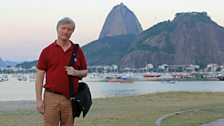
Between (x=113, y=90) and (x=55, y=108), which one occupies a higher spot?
(x=55, y=108)

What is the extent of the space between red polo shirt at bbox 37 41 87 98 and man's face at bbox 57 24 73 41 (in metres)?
0.11

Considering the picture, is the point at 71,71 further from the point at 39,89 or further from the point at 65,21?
the point at 65,21

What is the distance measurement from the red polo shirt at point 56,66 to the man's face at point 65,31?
11 cm

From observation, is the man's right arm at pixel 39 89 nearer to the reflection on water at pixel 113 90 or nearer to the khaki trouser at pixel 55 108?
the khaki trouser at pixel 55 108

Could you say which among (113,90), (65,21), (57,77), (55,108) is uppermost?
(65,21)

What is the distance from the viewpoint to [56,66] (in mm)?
5492

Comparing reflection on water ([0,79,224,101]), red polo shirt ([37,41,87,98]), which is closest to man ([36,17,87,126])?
red polo shirt ([37,41,87,98])

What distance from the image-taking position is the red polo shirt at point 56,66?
5.47 m

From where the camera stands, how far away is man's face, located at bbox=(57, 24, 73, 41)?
5.50m

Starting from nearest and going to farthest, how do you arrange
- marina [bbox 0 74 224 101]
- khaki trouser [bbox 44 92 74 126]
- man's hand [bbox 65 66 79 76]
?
1. man's hand [bbox 65 66 79 76]
2. khaki trouser [bbox 44 92 74 126]
3. marina [bbox 0 74 224 101]

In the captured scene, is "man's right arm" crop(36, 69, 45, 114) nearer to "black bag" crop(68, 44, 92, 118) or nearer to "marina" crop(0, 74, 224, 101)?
"black bag" crop(68, 44, 92, 118)

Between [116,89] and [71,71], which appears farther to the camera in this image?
[116,89]

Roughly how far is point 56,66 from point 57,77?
0.38ft

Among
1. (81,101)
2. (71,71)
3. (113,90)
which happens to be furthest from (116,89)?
(71,71)
